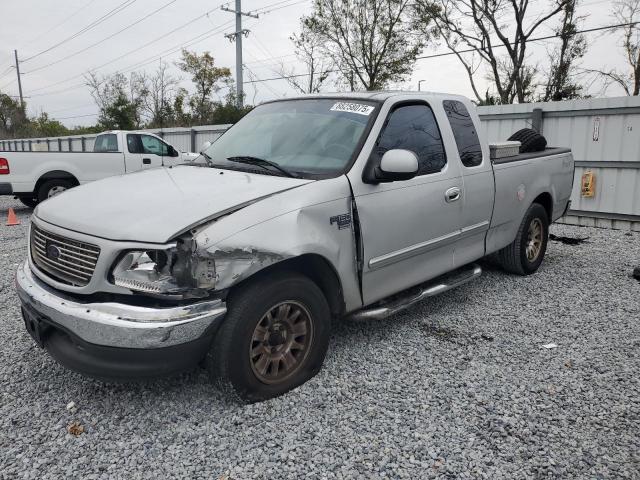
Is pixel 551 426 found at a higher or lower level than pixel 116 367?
lower

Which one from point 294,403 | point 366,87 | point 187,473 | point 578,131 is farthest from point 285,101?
point 366,87

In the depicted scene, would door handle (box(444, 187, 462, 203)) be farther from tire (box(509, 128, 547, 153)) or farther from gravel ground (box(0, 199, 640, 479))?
tire (box(509, 128, 547, 153))

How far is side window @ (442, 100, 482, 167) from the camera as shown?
427 cm

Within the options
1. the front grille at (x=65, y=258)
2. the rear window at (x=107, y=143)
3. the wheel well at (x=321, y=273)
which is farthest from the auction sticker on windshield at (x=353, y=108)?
the rear window at (x=107, y=143)

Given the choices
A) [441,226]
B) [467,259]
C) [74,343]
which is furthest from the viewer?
[467,259]

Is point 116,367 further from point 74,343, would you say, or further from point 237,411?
point 237,411

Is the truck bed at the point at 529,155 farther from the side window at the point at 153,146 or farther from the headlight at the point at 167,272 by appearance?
the side window at the point at 153,146

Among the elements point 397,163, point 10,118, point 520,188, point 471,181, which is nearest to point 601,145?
point 520,188

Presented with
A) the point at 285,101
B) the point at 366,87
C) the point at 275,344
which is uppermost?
the point at 366,87

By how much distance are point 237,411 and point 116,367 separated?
0.75 meters

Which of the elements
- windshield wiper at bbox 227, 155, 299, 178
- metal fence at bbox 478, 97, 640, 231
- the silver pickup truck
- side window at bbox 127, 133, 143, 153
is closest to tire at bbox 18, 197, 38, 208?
Answer: side window at bbox 127, 133, 143, 153

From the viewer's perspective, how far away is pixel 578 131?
949 centimetres

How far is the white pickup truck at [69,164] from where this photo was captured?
9.95 meters

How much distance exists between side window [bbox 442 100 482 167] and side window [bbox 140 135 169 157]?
31.4 feet
